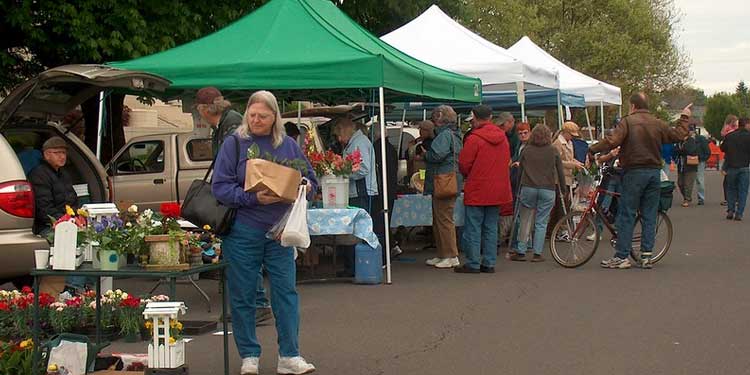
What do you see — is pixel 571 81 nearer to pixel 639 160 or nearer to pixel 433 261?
pixel 433 261

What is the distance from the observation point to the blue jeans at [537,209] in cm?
1323

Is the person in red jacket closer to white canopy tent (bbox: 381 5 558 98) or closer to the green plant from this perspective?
white canopy tent (bbox: 381 5 558 98)

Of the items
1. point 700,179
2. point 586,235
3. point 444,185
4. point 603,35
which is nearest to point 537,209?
point 586,235

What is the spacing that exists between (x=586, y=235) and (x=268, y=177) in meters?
6.96

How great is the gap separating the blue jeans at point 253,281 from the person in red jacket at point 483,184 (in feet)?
18.1

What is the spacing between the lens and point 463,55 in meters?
16.3

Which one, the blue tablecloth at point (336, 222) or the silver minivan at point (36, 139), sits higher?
the silver minivan at point (36, 139)

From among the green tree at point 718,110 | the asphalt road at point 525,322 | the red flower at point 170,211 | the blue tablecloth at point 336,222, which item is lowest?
the asphalt road at point 525,322

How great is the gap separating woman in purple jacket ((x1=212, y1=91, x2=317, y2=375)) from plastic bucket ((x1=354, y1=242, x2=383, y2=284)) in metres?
4.51

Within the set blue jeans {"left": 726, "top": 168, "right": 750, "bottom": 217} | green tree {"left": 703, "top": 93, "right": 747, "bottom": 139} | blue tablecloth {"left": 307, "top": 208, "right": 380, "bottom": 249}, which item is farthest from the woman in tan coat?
green tree {"left": 703, "top": 93, "right": 747, "bottom": 139}

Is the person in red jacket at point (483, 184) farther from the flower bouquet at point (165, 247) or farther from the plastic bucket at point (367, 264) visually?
the flower bouquet at point (165, 247)

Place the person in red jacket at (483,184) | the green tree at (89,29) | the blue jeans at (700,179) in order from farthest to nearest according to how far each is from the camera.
A: the blue jeans at (700,179) < the green tree at (89,29) < the person in red jacket at (483,184)

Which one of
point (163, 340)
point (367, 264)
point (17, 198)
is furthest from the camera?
point (367, 264)

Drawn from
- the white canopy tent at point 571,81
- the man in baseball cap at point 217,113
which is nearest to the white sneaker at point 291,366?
the man in baseball cap at point 217,113
